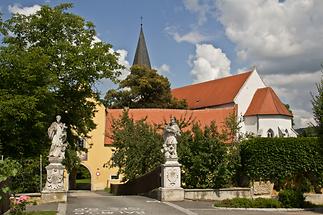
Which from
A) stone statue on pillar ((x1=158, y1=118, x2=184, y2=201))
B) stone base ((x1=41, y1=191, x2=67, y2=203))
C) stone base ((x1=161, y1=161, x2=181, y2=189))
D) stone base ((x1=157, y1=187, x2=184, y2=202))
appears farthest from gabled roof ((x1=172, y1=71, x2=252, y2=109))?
stone base ((x1=41, y1=191, x2=67, y2=203))

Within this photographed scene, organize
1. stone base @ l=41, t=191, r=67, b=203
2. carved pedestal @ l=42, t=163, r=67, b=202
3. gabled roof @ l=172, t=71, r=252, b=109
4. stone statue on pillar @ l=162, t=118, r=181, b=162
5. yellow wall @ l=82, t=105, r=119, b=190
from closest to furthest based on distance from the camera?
stone base @ l=41, t=191, r=67, b=203, carved pedestal @ l=42, t=163, r=67, b=202, stone statue on pillar @ l=162, t=118, r=181, b=162, yellow wall @ l=82, t=105, r=119, b=190, gabled roof @ l=172, t=71, r=252, b=109

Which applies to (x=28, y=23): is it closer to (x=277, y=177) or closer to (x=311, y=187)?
(x=277, y=177)

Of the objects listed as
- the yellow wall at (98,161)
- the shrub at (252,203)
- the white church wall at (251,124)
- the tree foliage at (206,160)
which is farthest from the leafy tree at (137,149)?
the white church wall at (251,124)

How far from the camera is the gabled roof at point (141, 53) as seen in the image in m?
69.4

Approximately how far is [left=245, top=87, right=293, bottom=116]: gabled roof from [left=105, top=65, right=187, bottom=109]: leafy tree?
907 centimetres

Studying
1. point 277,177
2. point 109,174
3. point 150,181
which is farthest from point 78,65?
point 109,174

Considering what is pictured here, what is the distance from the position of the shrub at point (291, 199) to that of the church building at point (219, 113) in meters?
29.0

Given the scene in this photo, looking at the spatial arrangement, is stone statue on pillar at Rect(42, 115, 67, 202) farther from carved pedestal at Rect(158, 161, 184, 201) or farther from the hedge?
the hedge

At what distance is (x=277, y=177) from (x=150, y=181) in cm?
746

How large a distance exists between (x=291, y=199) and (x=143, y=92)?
126 ft

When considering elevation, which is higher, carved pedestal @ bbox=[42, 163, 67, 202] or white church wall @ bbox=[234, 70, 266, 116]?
white church wall @ bbox=[234, 70, 266, 116]

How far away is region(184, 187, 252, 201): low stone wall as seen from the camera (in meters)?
20.5

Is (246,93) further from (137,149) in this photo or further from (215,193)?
(215,193)

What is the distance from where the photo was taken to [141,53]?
7012 centimetres
